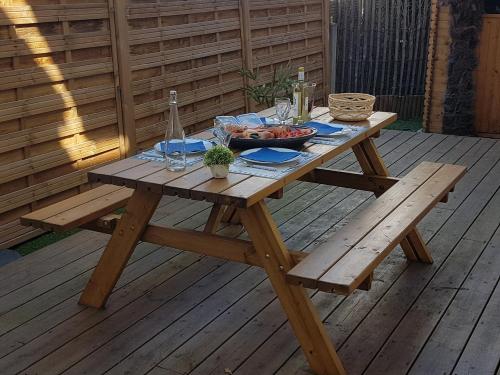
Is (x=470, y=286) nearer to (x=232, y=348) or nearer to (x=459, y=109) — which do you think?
(x=232, y=348)

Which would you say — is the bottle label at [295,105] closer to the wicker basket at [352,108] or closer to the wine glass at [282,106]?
the wine glass at [282,106]

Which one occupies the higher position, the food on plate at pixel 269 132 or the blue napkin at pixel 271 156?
the food on plate at pixel 269 132

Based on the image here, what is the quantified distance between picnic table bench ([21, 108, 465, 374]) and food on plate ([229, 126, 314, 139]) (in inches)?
3.5

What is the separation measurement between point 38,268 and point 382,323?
1914 millimetres

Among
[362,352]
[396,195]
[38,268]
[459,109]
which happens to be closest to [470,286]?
[396,195]

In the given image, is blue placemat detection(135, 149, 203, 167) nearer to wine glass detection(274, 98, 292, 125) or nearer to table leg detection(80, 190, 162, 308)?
table leg detection(80, 190, 162, 308)

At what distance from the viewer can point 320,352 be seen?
2684 millimetres

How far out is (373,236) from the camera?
285 centimetres

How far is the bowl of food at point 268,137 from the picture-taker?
3.24 meters

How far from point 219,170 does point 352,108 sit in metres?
1.32

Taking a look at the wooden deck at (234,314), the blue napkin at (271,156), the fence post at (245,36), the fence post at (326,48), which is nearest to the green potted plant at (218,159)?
the blue napkin at (271,156)

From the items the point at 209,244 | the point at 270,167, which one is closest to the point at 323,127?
the point at 270,167

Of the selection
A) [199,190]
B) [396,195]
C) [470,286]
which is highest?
[199,190]

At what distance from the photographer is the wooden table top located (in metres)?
2.66
